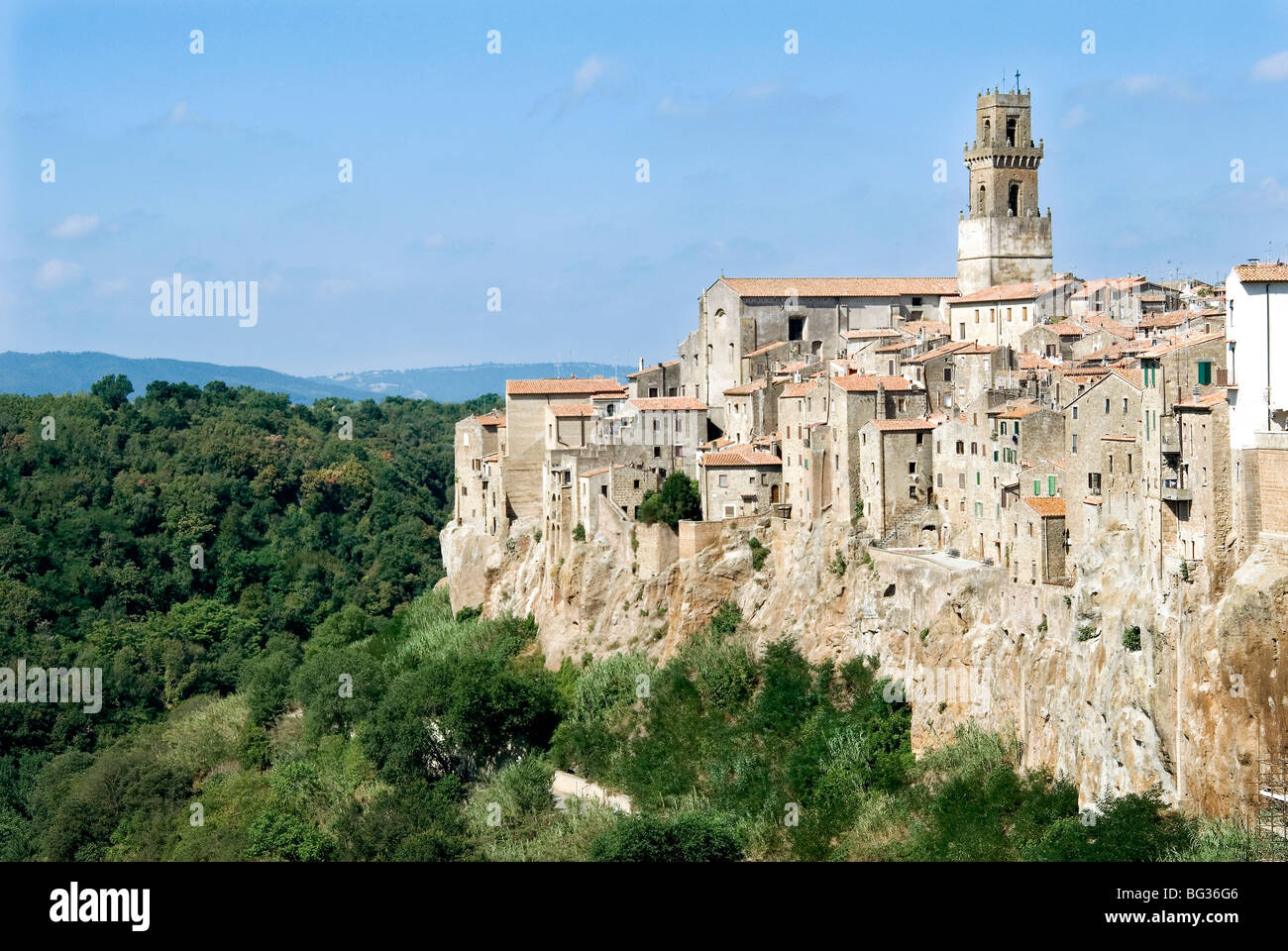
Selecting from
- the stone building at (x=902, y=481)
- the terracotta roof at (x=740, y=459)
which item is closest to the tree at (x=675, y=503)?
the terracotta roof at (x=740, y=459)

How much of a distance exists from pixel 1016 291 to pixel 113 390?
79109 millimetres

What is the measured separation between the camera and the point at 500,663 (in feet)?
220

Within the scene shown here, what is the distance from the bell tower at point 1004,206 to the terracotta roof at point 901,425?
Result: 20.5m

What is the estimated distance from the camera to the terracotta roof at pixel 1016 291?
68.8 metres

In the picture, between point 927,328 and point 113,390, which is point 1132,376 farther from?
point 113,390

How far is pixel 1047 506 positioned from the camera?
4647cm

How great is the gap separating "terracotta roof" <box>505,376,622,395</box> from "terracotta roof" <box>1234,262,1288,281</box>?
112 feet

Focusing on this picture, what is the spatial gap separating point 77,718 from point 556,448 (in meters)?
29.6

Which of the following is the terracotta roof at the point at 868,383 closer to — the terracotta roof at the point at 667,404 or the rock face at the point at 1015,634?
the rock face at the point at 1015,634

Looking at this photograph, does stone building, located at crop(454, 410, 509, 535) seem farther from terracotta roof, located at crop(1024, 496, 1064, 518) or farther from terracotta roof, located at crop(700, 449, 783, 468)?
terracotta roof, located at crop(1024, 496, 1064, 518)

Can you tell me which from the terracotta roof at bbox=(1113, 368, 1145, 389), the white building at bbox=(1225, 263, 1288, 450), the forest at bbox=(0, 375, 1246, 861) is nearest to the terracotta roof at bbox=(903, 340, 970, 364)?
the forest at bbox=(0, 375, 1246, 861)

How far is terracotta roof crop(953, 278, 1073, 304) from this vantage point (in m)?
68.8

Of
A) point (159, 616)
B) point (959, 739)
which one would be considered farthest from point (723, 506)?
point (159, 616)
